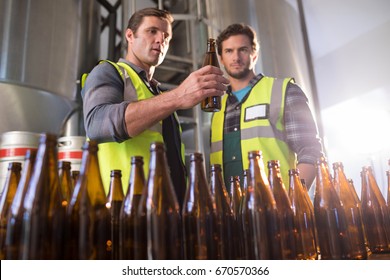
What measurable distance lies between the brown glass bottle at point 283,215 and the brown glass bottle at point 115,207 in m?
0.25

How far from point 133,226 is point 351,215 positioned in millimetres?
431

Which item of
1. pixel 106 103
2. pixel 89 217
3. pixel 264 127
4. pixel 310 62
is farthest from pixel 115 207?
pixel 310 62

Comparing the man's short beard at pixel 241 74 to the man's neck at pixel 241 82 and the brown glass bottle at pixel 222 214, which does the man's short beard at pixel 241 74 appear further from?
the brown glass bottle at pixel 222 214

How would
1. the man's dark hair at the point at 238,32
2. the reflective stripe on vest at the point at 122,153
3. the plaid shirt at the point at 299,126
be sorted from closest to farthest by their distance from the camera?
the reflective stripe on vest at the point at 122,153
the plaid shirt at the point at 299,126
the man's dark hair at the point at 238,32

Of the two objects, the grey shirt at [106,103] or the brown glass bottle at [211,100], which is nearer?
the grey shirt at [106,103]

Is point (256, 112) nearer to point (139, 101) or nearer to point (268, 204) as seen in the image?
point (139, 101)

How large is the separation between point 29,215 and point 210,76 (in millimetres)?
441

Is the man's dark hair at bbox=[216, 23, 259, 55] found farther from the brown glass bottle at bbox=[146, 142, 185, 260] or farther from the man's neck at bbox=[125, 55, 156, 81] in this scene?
the brown glass bottle at bbox=[146, 142, 185, 260]

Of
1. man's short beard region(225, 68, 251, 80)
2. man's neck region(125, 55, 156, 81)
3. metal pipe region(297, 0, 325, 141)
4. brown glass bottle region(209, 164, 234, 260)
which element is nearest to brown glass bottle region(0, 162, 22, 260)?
brown glass bottle region(209, 164, 234, 260)

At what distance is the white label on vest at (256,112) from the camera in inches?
48.4

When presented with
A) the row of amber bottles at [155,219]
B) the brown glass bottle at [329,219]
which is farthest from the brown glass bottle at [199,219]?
the brown glass bottle at [329,219]

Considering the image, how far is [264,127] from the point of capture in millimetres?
1205

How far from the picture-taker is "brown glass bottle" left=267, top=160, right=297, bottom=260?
558 millimetres
